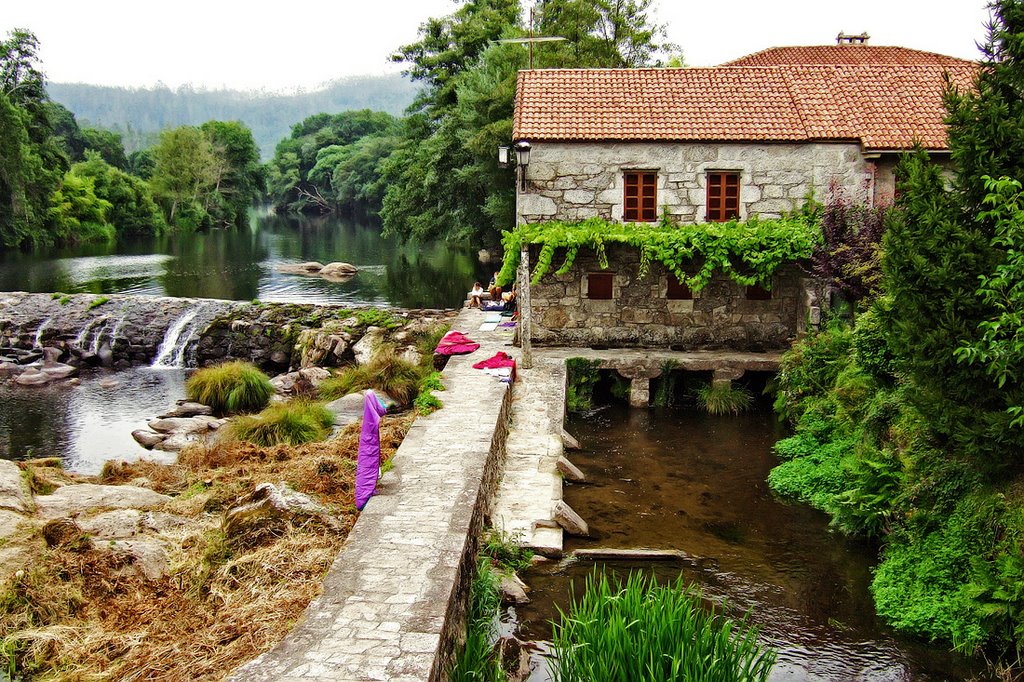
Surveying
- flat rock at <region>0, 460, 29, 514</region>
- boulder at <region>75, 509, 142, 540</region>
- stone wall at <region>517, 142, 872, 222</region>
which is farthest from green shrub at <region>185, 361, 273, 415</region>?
boulder at <region>75, 509, 142, 540</region>

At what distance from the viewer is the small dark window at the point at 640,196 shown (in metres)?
18.1

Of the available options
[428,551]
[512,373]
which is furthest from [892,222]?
[512,373]

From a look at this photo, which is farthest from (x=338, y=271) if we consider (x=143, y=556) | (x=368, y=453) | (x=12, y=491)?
(x=143, y=556)

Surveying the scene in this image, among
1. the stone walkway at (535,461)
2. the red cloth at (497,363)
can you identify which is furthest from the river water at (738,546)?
the red cloth at (497,363)

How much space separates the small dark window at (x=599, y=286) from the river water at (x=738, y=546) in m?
3.35

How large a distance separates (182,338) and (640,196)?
14284 mm

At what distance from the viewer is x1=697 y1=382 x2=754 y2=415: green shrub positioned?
58.2 feet

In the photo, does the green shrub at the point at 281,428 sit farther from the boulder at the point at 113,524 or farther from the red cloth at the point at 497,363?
the boulder at the point at 113,524

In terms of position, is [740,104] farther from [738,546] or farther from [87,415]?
[87,415]

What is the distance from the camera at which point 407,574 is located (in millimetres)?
7898

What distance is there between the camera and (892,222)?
9.81 m

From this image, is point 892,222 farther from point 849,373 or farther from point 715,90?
point 715,90

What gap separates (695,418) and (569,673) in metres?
11.3

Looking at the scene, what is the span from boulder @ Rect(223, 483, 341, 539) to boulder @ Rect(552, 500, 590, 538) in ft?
10.3
